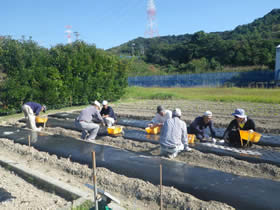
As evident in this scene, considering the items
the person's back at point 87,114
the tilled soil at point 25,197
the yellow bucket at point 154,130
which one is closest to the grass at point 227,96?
the yellow bucket at point 154,130

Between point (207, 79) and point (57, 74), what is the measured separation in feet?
81.7

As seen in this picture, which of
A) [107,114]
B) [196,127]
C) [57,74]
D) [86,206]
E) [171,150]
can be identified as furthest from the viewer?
[57,74]

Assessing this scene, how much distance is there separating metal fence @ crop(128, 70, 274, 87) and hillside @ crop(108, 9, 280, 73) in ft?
30.4

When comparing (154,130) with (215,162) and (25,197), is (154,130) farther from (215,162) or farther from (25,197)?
(25,197)

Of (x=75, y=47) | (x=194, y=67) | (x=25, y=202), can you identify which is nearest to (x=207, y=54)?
→ (x=194, y=67)

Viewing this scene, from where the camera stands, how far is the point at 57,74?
13195 millimetres

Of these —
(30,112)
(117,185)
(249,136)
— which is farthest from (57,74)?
(249,136)

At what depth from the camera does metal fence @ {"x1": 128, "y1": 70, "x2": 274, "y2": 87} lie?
98.4 feet

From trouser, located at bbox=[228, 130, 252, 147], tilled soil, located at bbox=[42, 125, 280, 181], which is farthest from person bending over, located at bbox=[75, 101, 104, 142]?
trouser, located at bbox=[228, 130, 252, 147]

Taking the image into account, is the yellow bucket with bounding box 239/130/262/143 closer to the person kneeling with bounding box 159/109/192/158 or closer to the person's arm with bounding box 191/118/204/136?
the person's arm with bounding box 191/118/204/136

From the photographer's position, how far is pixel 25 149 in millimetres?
5703

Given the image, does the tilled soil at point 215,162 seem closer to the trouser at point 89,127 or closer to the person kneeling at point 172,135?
the person kneeling at point 172,135

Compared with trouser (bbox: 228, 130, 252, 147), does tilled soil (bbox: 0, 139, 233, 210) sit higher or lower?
lower

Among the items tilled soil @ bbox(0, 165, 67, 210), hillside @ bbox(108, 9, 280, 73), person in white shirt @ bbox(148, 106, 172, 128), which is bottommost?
tilled soil @ bbox(0, 165, 67, 210)
